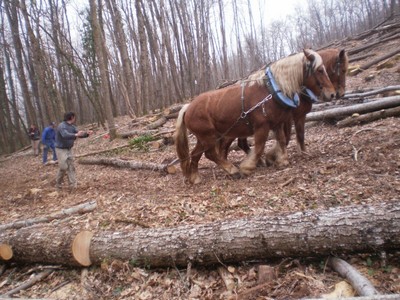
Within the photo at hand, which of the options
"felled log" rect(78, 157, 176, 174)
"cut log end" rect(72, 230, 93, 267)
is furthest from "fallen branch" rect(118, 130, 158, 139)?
"cut log end" rect(72, 230, 93, 267)

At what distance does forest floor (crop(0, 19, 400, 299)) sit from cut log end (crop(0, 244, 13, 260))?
20cm

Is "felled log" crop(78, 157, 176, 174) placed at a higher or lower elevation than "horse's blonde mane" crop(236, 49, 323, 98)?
lower

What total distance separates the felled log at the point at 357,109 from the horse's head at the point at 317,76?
2434 millimetres

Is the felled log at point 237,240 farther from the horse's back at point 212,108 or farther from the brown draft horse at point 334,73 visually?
the brown draft horse at point 334,73

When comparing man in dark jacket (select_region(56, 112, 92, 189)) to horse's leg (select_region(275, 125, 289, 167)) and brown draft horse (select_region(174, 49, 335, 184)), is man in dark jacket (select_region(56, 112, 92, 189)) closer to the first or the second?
brown draft horse (select_region(174, 49, 335, 184))

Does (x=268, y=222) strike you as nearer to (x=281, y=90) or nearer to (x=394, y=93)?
(x=281, y=90)

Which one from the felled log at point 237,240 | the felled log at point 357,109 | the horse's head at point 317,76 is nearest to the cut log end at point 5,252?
the felled log at point 237,240

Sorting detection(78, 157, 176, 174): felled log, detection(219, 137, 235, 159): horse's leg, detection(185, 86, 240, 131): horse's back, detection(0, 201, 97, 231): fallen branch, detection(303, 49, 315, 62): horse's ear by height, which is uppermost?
detection(303, 49, 315, 62): horse's ear

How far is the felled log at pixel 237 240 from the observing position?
2504 millimetres

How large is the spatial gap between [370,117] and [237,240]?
5.22 meters

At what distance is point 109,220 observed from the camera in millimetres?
4270

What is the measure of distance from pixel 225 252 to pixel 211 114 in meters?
2.86

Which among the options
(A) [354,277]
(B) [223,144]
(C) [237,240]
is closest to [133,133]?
(B) [223,144]

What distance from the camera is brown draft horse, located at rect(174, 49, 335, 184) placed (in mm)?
4875
